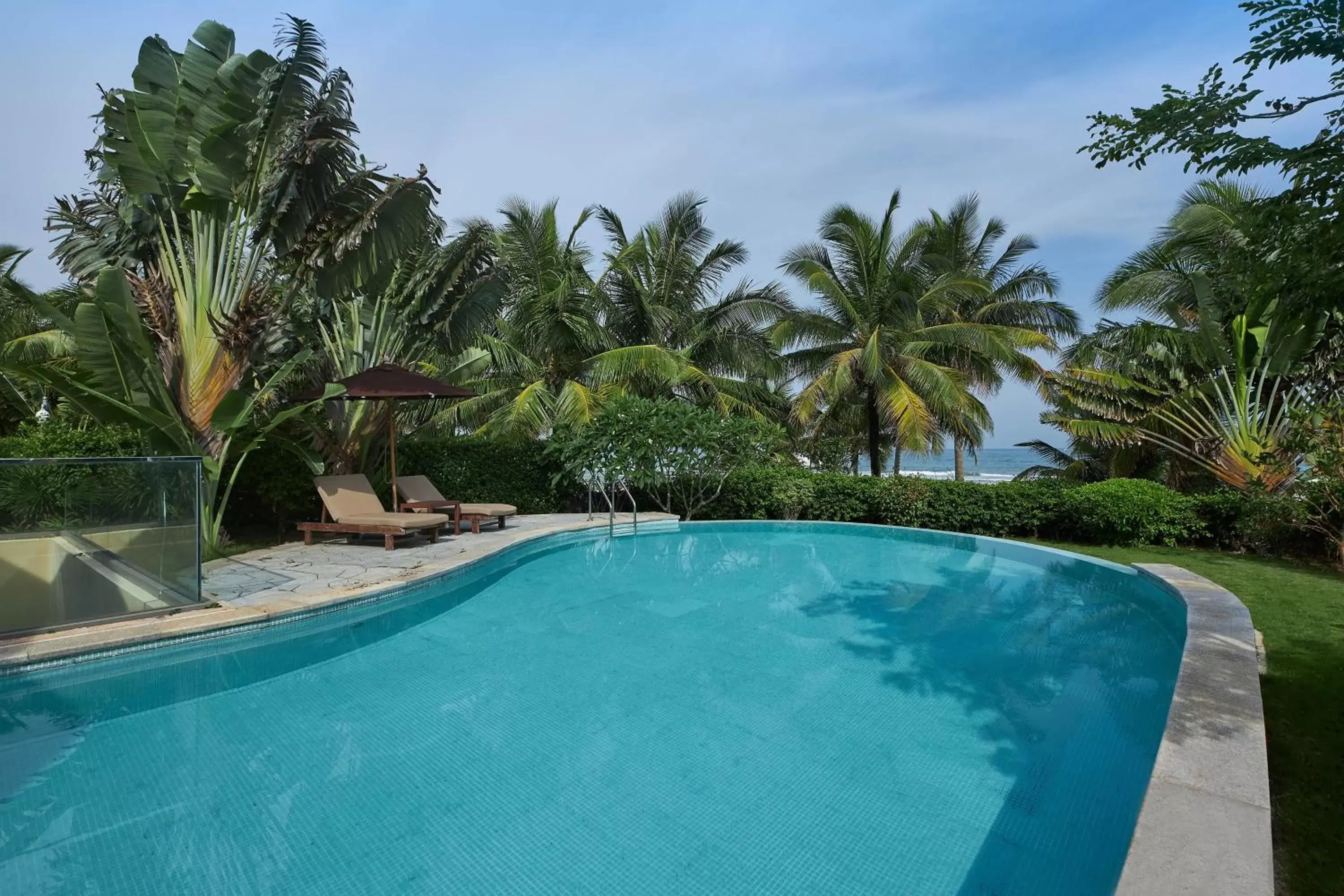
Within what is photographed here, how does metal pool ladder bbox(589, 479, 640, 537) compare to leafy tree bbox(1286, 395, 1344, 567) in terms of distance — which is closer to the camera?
leafy tree bbox(1286, 395, 1344, 567)

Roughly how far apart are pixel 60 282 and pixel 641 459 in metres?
15.4

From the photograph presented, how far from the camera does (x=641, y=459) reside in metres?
12.2

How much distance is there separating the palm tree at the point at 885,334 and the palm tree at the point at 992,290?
26cm

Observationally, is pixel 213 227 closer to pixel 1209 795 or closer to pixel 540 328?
pixel 540 328

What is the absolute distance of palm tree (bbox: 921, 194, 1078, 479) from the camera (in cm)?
1722

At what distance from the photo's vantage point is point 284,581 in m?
7.07

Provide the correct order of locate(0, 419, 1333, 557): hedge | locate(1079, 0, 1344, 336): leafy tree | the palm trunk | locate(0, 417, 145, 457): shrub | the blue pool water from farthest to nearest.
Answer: the palm trunk, locate(0, 419, 1333, 557): hedge, locate(0, 417, 145, 457): shrub, the blue pool water, locate(1079, 0, 1344, 336): leafy tree

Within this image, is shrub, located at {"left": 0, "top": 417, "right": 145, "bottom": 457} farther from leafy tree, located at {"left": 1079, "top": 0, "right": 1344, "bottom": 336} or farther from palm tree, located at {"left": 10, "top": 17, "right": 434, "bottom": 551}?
leafy tree, located at {"left": 1079, "top": 0, "right": 1344, "bottom": 336}

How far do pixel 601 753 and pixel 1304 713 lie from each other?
417 cm

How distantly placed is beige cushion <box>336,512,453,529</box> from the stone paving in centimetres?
35

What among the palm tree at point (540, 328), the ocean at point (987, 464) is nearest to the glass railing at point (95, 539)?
the palm tree at point (540, 328)

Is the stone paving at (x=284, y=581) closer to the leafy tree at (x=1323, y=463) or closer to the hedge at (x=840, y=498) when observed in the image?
the hedge at (x=840, y=498)

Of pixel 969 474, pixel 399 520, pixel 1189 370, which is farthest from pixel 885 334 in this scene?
pixel 969 474

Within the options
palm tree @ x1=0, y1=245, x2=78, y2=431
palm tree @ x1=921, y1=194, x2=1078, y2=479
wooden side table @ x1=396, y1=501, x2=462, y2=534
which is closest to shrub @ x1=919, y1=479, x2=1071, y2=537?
palm tree @ x1=921, y1=194, x2=1078, y2=479
